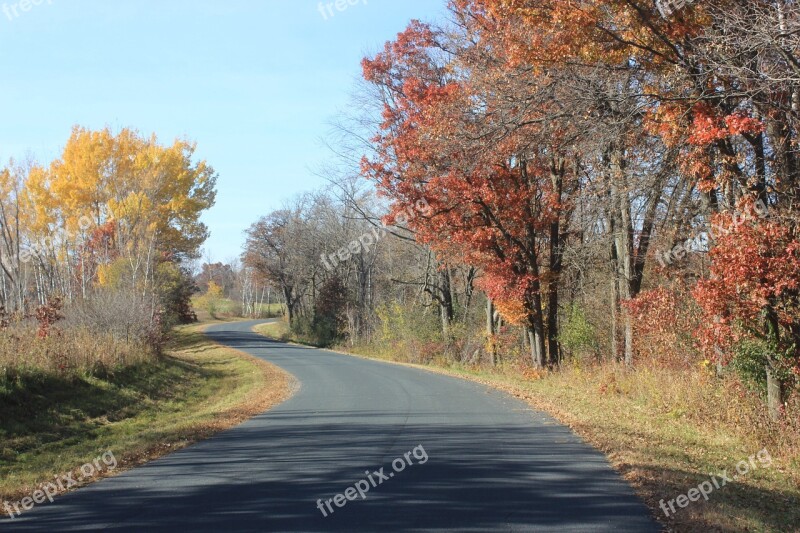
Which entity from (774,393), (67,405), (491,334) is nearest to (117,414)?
(67,405)

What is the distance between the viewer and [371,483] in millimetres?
8180

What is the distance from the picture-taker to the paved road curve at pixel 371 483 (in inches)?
263

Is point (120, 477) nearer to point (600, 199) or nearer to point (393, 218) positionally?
point (600, 199)

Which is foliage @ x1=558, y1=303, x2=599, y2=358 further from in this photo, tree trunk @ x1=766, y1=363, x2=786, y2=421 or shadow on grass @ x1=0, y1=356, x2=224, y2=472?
shadow on grass @ x1=0, y1=356, x2=224, y2=472

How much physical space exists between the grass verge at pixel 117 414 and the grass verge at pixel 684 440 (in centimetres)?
692

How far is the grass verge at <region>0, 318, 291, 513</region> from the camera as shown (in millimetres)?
10703

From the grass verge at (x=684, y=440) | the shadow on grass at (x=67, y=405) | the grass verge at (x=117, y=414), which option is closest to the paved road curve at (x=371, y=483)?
the grass verge at (x=684, y=440)

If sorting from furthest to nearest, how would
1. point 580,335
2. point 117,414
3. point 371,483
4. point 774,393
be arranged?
1. point 580,335
2. point 117,414
3. point 774,393
4. point 371,483

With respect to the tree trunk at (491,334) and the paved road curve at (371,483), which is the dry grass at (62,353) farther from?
the tree trunk at (491,334)

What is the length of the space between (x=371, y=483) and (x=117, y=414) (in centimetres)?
1133

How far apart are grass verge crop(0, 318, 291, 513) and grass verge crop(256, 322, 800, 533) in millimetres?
6919

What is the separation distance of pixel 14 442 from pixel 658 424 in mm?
12026

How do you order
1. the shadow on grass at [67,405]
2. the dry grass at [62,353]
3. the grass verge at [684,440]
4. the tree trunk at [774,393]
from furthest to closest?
the dry grass at [62,353] → the shadow on grass at [67,405] → the tree trunk at [774,393] → the grass verge at [684,440]

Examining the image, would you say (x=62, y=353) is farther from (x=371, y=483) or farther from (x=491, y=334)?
(x=491, y=334)
